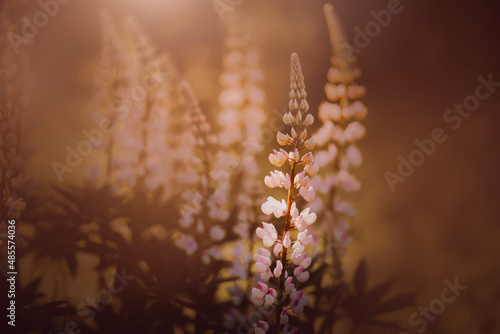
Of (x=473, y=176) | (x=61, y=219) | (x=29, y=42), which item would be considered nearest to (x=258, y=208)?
(x=61, y=219)

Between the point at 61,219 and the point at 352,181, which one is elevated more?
the point at 352,181

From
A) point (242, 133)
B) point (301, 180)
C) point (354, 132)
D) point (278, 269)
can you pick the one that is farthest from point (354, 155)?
point (278, 269)

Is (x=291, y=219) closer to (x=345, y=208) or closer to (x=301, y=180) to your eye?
(x=301, y=180)

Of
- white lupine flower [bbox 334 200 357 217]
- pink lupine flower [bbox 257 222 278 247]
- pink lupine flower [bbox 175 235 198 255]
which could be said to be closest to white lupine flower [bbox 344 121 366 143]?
white lupine flower [bbox 334 200 357 217]

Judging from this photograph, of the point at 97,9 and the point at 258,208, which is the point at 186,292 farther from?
the point at 97,9

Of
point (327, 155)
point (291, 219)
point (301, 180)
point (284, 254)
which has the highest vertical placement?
point (327, 155)

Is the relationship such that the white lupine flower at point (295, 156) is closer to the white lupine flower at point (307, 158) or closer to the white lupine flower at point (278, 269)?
the white lupine flower at point (307, 158)
